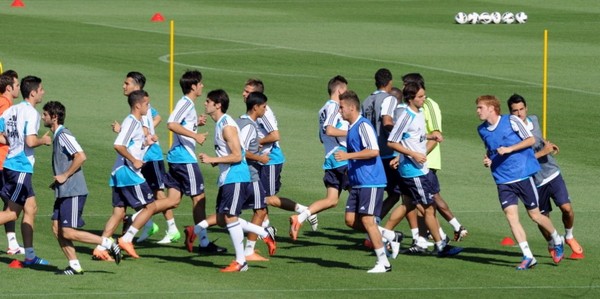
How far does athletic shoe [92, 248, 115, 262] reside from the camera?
1709cm

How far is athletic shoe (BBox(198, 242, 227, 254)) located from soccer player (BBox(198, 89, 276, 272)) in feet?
3.54

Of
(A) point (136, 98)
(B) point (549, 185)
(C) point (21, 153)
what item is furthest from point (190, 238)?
(B) point (549, 185)

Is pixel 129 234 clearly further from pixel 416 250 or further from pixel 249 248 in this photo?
pixel 416 250

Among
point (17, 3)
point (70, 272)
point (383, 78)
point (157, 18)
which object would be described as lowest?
point (70, 272)

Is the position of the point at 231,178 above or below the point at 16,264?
above

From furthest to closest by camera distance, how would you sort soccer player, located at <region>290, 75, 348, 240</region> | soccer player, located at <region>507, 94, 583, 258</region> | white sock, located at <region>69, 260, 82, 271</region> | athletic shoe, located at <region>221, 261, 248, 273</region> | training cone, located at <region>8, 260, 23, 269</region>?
1. soccer player, located at <region>290, 75, 348, 240</region>
2. soccer player, located at <region>507, 94, 583, 258</region>
3. training cone, located at <region>8, 260, 23, 269</region>
4. athletic shoe, located at <region>221, 261, 248, 273</region>
5. white sock, located at <region>69, 260, 82, 271</region>

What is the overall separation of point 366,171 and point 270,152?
2.62 metres

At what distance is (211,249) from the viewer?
18172 mm

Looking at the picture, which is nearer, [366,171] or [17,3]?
[366,171]

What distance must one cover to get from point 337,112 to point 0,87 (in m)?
4.19

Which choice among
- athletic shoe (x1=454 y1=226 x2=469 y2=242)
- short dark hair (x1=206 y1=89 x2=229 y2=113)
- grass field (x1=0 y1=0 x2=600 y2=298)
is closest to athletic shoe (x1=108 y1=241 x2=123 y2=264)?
grass field (x1=0 y1=0 x2=600 y2=298)

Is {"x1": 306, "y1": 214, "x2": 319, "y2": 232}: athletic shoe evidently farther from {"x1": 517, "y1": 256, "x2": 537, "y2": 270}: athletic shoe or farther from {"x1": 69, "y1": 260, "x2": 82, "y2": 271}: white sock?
{"x1": 69, "y1": 260, "x2": 82, "y2": 271}: white sock

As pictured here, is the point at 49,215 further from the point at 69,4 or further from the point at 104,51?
the point at 69,4

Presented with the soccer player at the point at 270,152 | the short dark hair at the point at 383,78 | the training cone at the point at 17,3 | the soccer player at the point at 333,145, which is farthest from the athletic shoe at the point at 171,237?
the training cone at the point at 17,3
